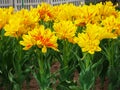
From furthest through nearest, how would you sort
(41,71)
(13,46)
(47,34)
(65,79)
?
(13,46) < (65,79) < (41,71) < (47,34)

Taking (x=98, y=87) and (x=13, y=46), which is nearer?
(x=13, y=46)

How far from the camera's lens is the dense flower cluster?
332 cm

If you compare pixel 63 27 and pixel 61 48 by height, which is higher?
pixel 63 27

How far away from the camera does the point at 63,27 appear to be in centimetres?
354

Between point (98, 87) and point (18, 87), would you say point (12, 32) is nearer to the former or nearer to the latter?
point (18, 87)

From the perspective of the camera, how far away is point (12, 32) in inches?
143

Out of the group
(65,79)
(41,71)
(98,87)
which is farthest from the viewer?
(98,87)

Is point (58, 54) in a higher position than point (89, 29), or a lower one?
lower

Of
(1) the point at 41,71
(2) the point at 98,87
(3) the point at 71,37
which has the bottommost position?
(2) the point at 98,87

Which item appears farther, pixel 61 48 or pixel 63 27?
pixel 61 48

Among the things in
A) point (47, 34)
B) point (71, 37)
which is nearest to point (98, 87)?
point (71, 37)

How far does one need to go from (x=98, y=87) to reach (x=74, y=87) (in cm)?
132

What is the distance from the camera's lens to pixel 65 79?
3.84 m

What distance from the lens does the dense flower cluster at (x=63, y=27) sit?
131 inches
